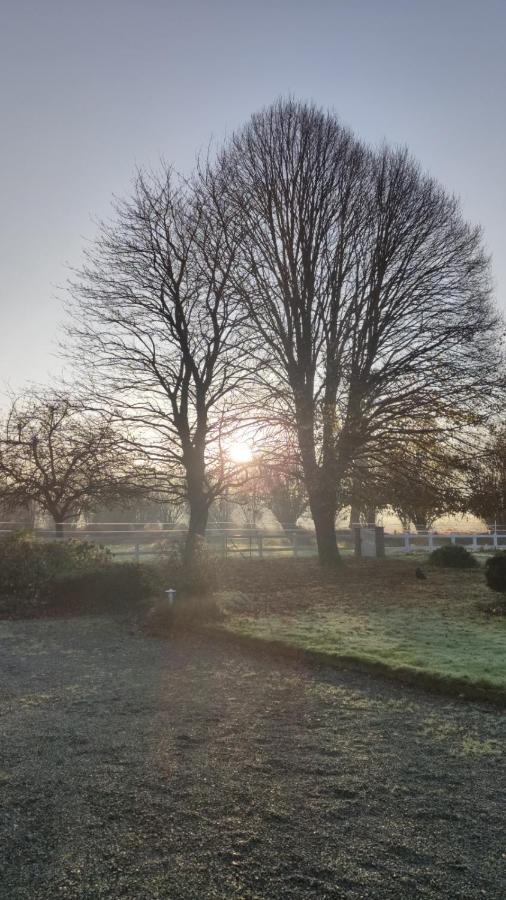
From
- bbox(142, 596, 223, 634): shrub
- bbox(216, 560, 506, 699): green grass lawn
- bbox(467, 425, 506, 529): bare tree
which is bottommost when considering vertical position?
bbox(216, 560, 506, 699): green grass lawn

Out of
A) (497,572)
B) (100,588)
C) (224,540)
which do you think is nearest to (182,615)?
(100,588)

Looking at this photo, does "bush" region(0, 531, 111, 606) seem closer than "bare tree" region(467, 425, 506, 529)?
Yes

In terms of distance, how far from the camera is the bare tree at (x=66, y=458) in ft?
53.6

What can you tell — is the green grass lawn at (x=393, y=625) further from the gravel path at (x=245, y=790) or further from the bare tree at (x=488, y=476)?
the bare tree at (x=488, y=476)

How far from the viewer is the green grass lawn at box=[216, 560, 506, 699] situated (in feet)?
23.5

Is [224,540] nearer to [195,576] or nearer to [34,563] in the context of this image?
[34,563]

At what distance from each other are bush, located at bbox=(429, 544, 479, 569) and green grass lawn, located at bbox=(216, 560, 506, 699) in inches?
137

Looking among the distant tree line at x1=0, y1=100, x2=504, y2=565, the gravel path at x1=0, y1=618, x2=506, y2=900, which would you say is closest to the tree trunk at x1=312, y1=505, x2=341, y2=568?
the distant tree line at x1=0, y1=100, x2=504, y2=565

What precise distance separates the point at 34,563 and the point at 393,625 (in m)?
7.19

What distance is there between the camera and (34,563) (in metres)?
12.6

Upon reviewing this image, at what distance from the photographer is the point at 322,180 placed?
58.8 feet

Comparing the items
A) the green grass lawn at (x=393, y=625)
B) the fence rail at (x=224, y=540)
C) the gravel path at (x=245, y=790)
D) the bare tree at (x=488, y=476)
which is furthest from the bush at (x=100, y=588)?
the bare tree at (x=488, y=476)

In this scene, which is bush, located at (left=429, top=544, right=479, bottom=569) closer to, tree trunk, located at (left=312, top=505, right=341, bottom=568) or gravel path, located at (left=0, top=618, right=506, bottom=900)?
tree trunk, located at (left=312, top=505, right=341, bottom=568)

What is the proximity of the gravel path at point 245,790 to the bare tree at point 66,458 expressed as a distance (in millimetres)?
9773
